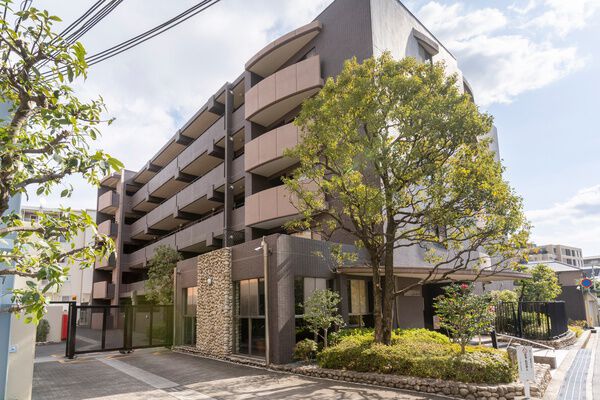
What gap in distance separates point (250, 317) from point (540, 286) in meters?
23.7

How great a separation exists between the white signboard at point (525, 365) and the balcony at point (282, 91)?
15.5 metres

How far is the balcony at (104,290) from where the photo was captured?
139 ft

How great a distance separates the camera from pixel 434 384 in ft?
36.6

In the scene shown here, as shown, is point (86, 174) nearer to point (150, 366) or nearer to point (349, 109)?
point (349, 109)

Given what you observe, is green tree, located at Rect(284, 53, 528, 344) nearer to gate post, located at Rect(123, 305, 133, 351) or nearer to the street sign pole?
the street sign pole

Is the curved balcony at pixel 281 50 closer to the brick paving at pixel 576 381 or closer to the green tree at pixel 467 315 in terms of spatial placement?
the green tree at pixel 467 315

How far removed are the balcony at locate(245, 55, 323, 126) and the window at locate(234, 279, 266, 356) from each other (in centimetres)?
1034

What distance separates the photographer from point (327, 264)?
1780cm

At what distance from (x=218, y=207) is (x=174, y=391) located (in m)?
21.0

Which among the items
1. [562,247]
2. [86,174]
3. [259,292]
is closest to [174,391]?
[259,292]

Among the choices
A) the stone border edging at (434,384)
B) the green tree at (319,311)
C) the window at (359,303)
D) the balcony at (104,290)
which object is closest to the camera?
the stone border edging at (434,384)

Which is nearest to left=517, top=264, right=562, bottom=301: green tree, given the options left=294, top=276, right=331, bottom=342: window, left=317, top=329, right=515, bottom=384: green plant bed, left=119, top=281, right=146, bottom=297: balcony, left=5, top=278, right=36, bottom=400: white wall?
left=317, top=329, right=515, bottom=384: green plant bed

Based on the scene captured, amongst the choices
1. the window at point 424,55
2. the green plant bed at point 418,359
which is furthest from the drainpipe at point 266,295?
the window at point 424,55

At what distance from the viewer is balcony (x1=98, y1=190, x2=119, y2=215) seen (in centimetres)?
4478
